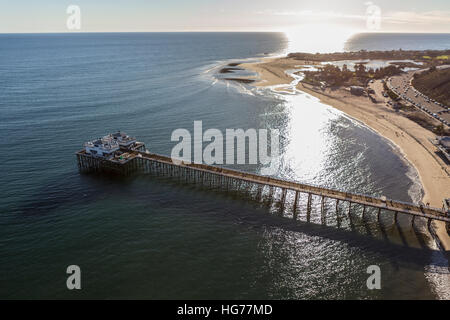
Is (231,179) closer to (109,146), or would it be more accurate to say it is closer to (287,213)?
(287,213)

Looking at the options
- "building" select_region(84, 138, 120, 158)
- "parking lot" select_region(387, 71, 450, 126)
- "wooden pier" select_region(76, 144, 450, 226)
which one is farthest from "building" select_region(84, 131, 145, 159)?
"parking lot" select_region(387, 71, 450, 126)

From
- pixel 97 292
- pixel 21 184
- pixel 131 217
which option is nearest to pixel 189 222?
pixel 131 217

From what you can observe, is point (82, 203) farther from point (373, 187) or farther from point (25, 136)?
point (373, 187)

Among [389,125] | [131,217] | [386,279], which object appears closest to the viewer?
[386,279]

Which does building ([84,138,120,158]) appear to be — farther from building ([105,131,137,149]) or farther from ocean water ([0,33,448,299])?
ocean water ([0,33,448,299])

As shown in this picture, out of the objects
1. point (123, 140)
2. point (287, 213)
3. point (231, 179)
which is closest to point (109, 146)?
point (123, 140)

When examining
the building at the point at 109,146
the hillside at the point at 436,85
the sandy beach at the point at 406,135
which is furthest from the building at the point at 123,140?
the hillside at the point at 436,85
